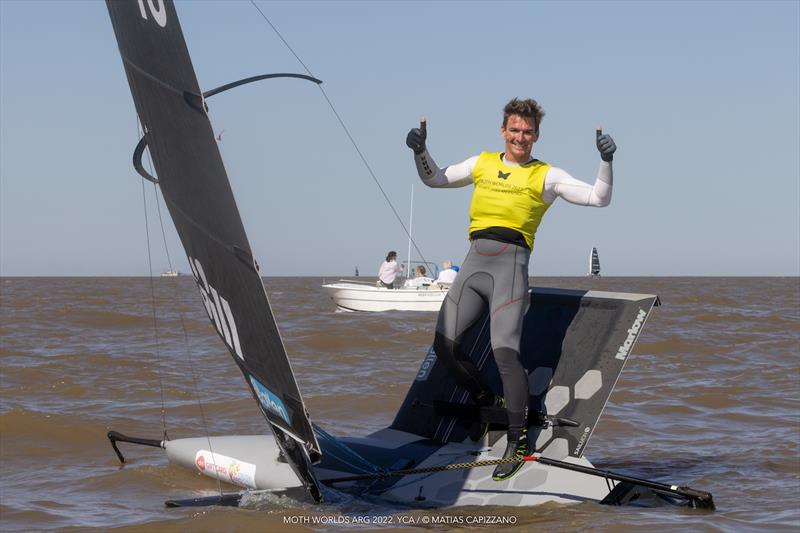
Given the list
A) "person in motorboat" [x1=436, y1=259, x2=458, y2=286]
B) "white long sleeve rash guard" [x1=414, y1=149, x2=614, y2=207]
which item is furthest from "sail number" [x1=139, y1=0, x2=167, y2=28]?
Answer: "person in motorboat" [x1=436, y1=259, x2=458, y2=286]

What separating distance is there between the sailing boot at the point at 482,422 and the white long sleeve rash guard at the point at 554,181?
1.08 metres

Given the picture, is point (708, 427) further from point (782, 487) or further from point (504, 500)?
point (504, 500)

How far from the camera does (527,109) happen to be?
187 inches

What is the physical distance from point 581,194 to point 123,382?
20.9 feet

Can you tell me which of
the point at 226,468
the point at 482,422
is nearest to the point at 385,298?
the point at 226,468

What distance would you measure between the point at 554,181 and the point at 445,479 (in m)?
1.53

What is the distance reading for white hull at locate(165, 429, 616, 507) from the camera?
4762mm

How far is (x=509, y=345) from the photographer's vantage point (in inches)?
185

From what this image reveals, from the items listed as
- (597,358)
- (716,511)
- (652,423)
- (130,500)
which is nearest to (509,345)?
(597,358)

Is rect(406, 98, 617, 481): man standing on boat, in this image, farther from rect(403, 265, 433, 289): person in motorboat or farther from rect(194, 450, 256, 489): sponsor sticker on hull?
rect(403, 265, 433, 289): person in motorboat

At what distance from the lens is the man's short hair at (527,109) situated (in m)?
4.75

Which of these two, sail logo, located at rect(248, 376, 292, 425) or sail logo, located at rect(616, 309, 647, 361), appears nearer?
sail logo, located at rect(248, 376, 292, 425)

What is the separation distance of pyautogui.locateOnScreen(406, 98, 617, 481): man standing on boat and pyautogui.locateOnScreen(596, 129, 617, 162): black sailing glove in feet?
0.82

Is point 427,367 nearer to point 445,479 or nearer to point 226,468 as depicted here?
point 445,479
